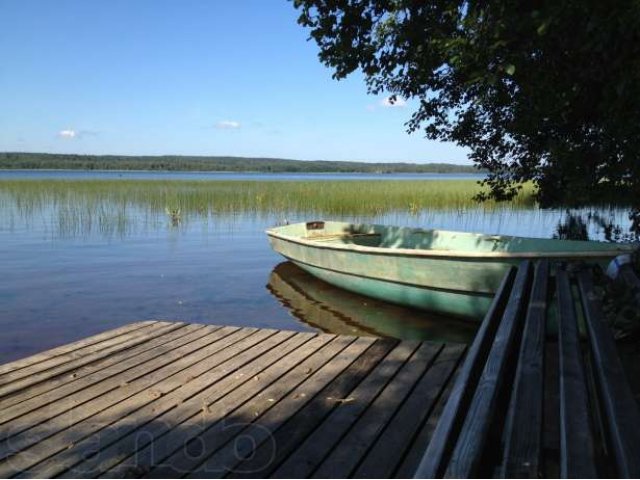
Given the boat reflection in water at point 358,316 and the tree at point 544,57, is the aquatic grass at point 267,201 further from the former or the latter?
the tree at point 544,57

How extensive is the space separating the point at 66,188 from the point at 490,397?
1207 inches

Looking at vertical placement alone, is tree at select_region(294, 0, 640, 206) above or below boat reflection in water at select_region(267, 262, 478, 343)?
above

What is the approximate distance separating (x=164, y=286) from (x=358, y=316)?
3887mm

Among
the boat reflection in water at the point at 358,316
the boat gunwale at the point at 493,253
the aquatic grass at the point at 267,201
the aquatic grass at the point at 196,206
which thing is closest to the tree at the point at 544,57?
the boat gunwale at the point at 493,253

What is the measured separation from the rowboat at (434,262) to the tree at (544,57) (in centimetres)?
135

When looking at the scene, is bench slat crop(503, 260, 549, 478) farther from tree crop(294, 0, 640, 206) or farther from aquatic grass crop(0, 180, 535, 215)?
aquatic grass crop(0, 180, 535, 215)

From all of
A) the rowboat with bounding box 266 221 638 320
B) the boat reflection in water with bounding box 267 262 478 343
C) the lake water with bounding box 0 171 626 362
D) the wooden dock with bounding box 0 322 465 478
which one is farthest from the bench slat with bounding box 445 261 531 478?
the lake water with bounding box 0 171 626 362

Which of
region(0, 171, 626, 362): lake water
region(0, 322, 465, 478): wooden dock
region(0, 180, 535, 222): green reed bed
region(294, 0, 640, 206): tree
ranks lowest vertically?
region(0, 171, 626, 362): lake water

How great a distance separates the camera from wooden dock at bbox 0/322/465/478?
2697mm

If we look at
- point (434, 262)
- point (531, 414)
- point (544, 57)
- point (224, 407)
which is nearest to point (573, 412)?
point (531, 414)

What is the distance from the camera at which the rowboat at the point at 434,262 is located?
6.48m

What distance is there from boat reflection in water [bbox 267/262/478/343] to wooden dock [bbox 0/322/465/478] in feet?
8.71

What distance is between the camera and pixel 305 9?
14.9 ft

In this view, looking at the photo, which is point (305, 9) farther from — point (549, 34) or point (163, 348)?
point (163, 348)
